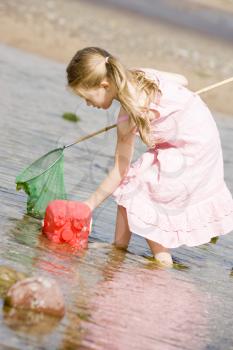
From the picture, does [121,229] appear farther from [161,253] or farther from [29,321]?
[29,321]

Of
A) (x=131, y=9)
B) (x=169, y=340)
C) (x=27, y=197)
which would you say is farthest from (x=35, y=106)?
(x=131, y=9)

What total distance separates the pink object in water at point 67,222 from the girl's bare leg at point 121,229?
260 mm

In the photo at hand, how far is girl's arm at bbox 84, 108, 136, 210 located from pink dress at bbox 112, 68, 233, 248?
0.06 m

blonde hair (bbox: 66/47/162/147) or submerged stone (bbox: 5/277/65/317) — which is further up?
blonde hair (bbox: 66/47/162/147)

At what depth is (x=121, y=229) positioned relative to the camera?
6641 millimetres

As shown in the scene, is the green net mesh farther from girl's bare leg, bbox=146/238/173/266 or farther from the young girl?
girl's bare leg, bbox=146/238/173/266

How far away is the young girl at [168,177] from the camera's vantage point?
21.1 ft

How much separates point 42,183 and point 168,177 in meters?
0.86

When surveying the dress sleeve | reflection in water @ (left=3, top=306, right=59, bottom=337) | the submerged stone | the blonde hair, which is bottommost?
reflection in water @ (left=3, top=306, right=59, bottom=337)

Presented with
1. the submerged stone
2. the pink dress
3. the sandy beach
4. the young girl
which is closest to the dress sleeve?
the young girl

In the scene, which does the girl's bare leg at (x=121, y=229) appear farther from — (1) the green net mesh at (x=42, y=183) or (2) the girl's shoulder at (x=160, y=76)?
(2) the girl's shoulder at (x=160, y=76)

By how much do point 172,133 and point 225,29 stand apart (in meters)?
22.2

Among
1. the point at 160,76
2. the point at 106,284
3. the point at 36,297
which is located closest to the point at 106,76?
the point at 160,76

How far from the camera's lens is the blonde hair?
20.2ft
